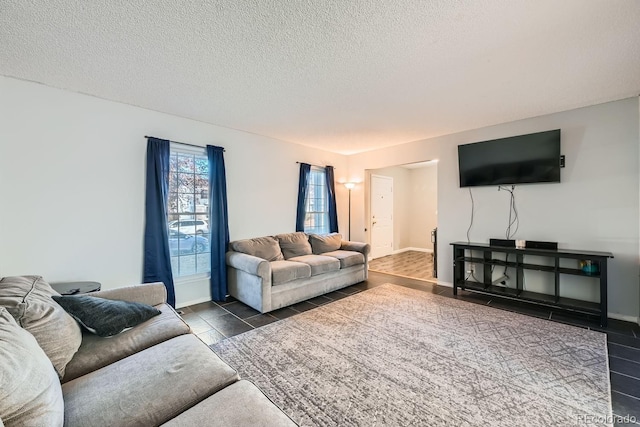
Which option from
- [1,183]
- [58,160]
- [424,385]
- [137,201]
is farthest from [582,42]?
[1,183]

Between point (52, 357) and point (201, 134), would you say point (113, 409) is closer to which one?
point (52, 357)

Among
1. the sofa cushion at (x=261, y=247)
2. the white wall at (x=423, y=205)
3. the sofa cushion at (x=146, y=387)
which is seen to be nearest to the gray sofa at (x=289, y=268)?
the sofa cushion at (x=261, y=247)

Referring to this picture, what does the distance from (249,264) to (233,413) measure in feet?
7.95

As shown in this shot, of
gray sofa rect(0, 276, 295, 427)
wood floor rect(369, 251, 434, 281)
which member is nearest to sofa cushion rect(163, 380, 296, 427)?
gray sofa rect(0, 276, 295, 427)

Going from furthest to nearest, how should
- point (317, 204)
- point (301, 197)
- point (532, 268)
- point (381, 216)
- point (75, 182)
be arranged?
1. point (381, 216)
2. point (317, 204)
3. point (301, 197)
4. point (532, 268)
5. point (75, 182)

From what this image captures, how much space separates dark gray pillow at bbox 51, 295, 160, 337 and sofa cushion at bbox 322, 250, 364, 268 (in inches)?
115

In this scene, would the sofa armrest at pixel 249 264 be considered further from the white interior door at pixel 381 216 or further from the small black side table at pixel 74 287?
the white interior door at pixel 381 216

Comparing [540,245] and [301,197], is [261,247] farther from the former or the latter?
[540,245]

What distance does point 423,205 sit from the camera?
7711mm

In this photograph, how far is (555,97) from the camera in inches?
116

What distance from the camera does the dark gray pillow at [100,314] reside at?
5.52 ft

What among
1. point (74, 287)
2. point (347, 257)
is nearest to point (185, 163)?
point (74, 287)

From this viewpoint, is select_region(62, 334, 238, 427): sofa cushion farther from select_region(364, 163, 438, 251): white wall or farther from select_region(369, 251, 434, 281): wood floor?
select_region(364, 163, 438, 251): white wall

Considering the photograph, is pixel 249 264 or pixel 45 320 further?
pixel 249 264
